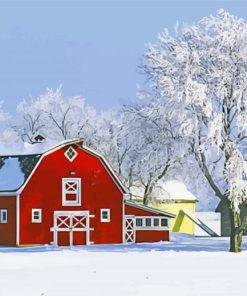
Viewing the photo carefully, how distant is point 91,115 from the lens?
280ft

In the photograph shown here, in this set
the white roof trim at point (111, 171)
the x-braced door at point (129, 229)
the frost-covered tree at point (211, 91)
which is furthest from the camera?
the x-braced door at point (129, 229)

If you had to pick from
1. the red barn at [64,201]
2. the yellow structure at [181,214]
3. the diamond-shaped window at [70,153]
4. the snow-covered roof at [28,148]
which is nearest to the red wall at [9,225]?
the red barn at [64,201]

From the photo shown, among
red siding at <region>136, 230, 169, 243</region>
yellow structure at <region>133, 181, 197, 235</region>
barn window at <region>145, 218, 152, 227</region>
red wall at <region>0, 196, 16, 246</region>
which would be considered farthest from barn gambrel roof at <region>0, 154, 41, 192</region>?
yellow structure at <region>133, 181, 197, 235</region>

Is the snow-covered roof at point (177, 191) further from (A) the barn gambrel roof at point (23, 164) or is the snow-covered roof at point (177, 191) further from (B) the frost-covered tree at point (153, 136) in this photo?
(B) the frost-covered tree at point (153, 136)

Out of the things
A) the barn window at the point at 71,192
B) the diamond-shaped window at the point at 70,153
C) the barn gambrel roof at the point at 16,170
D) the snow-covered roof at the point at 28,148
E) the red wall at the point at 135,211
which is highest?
the snow-covered roof at the point at 28,148

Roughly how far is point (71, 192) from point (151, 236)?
280 inches

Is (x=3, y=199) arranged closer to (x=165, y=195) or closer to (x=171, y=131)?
(x=171, y=131)

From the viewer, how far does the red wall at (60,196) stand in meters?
52.0

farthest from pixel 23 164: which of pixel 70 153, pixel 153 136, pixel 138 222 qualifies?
pixel 153 136

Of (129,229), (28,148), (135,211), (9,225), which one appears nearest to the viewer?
(9,225)
